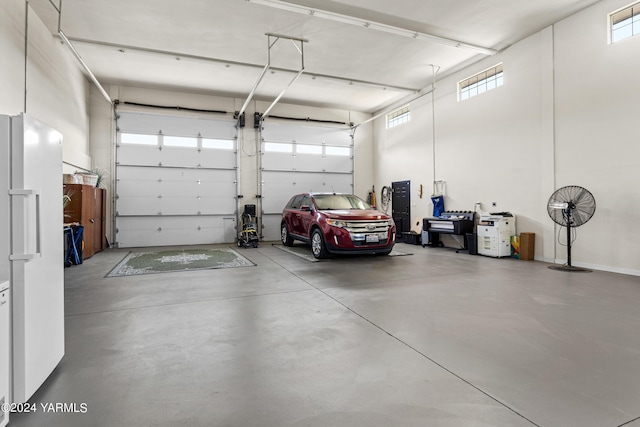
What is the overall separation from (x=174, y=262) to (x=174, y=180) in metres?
4.21

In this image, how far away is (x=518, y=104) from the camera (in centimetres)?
A: 706

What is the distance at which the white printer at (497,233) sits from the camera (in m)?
7.00

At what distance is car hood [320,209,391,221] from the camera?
21.1 ft

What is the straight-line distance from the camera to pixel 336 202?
7.59 metres

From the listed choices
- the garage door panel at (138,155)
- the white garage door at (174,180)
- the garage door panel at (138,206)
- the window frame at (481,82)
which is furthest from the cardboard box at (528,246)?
the garage door panel at (138,155)

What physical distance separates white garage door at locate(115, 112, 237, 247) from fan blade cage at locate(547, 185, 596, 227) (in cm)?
847

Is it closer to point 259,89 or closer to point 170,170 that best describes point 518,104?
point 259,89

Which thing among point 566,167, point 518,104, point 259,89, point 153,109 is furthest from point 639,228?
point 153,109

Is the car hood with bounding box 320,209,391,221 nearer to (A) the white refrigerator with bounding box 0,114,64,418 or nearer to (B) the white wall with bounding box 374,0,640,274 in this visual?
(B) the white wall with bounding box 374,0,640,274

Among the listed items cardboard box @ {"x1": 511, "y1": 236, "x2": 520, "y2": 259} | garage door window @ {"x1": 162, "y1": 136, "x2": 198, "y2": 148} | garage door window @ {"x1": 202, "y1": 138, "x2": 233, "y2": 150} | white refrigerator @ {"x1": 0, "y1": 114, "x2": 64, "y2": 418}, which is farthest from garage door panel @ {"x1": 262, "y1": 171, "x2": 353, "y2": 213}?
white refrigerator @ {"x1": 0, "y1": 114, "x2": 64, "y2": 418}

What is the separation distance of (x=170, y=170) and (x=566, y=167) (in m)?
10.0

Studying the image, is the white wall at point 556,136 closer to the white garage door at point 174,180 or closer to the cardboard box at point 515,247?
the cardboard box at point 515,247

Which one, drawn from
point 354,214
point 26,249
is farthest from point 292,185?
point 26,249

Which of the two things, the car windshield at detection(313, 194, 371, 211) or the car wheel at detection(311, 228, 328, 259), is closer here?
the car wheel at detection(311, 228, 328, 259)
